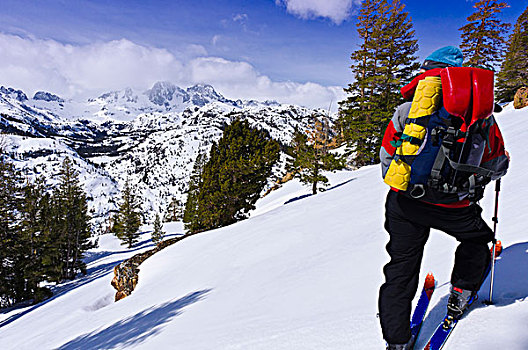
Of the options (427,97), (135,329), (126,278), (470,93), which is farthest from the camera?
(126,278)

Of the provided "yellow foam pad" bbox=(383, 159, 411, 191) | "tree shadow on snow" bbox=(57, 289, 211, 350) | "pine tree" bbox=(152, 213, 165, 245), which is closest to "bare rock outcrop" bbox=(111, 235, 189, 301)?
"tree shadow on snow" bbox=(57, 289, 211, 350)

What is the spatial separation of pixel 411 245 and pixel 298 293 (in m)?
2.95

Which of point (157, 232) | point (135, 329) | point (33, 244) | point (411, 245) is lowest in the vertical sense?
point (157, 232)

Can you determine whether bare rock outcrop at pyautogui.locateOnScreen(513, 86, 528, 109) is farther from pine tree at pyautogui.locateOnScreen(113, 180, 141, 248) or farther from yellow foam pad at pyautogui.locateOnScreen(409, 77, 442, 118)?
pine tree at pyautogui.locateOnScreen(113, 180, 141, 248)

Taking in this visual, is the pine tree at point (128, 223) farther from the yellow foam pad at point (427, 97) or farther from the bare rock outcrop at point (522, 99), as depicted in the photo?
the yellow foam pad at point (427, 97)

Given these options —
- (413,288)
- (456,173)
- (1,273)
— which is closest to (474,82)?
(456,173)

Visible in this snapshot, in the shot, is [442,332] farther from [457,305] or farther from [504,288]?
[504,288]

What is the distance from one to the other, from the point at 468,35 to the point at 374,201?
27.6 meters

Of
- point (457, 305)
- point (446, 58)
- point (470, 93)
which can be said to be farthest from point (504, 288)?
point (446, 58)

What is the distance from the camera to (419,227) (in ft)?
7.22

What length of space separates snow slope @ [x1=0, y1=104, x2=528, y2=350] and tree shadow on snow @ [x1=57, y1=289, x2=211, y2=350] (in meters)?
0.04

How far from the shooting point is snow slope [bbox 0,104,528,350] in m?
2.79

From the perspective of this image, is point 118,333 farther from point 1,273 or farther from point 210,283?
point 1,273

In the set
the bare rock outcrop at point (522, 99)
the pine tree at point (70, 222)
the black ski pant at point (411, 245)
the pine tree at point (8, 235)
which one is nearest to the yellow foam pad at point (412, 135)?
the black ski pant at point (411, 245)
